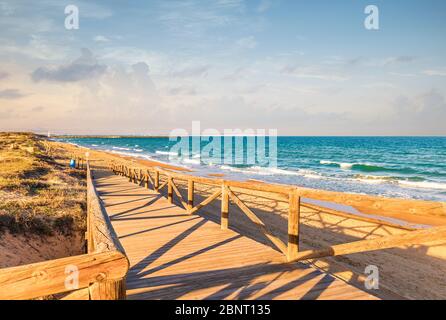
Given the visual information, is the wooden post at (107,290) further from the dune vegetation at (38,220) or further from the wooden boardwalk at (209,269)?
the dune vegetation at (38,220)

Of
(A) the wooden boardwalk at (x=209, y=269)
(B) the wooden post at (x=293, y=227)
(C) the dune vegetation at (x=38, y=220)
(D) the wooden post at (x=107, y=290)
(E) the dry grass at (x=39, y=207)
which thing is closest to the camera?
(D) the wooden post at (x=107, y=290)

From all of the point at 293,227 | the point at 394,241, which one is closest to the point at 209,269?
the point at 293,227

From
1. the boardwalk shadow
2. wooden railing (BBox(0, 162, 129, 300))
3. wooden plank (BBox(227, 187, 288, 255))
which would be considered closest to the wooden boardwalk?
the boardwalk shadow

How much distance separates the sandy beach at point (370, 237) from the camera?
4.10 m

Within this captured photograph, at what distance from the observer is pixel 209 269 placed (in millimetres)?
4688

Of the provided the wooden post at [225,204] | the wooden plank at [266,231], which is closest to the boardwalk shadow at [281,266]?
the wooden plank at [266,231]

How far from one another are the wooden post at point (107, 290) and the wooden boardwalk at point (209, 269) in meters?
1.71

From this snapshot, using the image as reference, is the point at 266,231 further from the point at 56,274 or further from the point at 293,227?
the point at 56,274

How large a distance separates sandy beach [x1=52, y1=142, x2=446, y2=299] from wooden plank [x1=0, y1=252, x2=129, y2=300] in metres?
3.18

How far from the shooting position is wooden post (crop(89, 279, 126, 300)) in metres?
2.14

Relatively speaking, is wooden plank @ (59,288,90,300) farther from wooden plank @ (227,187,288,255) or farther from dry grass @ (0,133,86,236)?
dry grass @ (0,133,86,236)

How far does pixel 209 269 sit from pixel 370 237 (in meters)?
8.71
